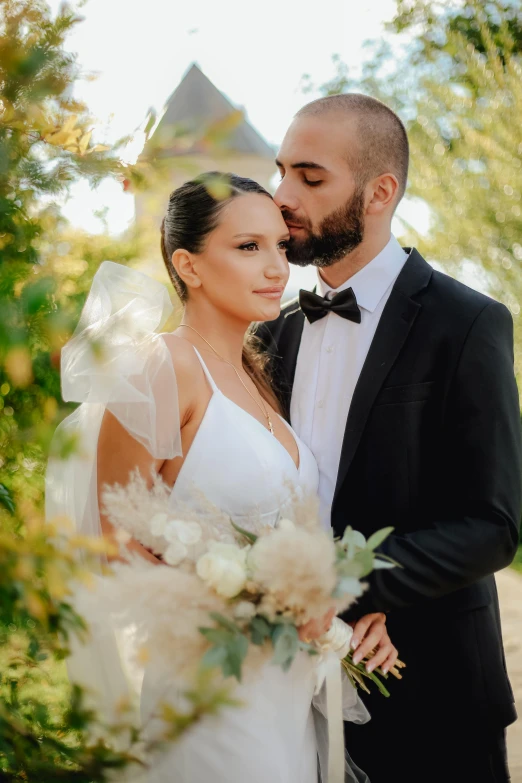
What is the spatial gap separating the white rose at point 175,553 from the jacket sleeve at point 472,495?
2.45ft

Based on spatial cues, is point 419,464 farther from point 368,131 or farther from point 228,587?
point 368,131

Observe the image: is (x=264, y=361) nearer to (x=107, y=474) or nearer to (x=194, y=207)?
(x=194, y=207)

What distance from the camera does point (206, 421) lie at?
94.8 inches

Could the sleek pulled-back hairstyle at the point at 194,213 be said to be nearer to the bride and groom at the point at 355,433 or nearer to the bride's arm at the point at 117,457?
the bride and groom at the point at 355,433

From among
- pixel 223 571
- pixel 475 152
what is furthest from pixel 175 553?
pixel 475 152

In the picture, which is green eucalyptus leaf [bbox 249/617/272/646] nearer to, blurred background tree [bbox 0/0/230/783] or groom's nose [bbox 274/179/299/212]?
blurred background tree [bbox 0/0/230/783]

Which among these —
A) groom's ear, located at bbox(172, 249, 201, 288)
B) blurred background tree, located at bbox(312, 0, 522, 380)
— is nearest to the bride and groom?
groom's ear, located at bbox(172, 249, 201, 288)

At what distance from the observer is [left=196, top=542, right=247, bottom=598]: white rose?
1.73m

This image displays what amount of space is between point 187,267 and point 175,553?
3.89 feet

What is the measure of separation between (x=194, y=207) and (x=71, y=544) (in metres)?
1.90

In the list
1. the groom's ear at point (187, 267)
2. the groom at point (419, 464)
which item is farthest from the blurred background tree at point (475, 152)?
the groom's ear at point (187, 267)

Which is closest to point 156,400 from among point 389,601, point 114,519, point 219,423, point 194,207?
point 219,423

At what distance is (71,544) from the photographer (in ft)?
3.07

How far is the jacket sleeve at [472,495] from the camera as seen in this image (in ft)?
7.85
